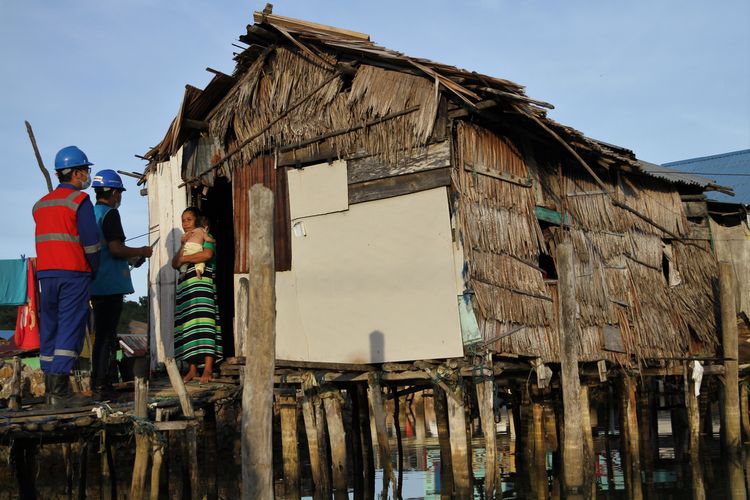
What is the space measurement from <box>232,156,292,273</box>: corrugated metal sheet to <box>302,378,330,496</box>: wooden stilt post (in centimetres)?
169

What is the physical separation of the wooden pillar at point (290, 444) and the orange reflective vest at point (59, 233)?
4.00m

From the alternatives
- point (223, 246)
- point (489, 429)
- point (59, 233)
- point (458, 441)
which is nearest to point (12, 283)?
point (223, 246)

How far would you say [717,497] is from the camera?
1345 centimetres

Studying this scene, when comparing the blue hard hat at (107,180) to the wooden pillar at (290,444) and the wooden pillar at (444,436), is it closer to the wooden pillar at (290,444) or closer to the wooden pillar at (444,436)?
the wooden pillar at (290,444)

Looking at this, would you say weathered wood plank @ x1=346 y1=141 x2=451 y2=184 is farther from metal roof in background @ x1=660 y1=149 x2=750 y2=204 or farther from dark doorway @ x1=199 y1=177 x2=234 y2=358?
metal roof in background @ x1=660 y1=149 x2=750 y2=204

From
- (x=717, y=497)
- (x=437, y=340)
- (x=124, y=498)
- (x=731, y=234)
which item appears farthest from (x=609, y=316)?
(x=124, y=498)

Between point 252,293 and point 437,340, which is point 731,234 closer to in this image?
point 437,340

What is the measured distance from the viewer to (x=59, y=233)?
866cm

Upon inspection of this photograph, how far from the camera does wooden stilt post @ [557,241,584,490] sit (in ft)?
35.8

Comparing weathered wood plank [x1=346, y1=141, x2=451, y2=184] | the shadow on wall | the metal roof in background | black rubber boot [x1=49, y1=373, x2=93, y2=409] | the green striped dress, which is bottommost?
black rubber boot [x1=49, y1=373, x2=93, y2=409]

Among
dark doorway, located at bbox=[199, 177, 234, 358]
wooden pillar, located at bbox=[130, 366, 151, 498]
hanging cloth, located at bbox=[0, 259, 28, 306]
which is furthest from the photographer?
hanging cloth, located at bbox=[0, 259, 28, 306]

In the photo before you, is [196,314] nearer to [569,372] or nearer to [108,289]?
[108,289]

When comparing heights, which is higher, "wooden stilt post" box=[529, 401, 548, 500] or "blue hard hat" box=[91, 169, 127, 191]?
"blue hard hat" box=[91, 169, 127, 191]

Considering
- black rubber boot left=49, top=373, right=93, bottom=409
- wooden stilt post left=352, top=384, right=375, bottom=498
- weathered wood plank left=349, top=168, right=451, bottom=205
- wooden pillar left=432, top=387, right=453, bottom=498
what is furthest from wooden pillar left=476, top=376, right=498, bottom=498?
black rubber boot left=49, top=373, right=93, bottom=409
